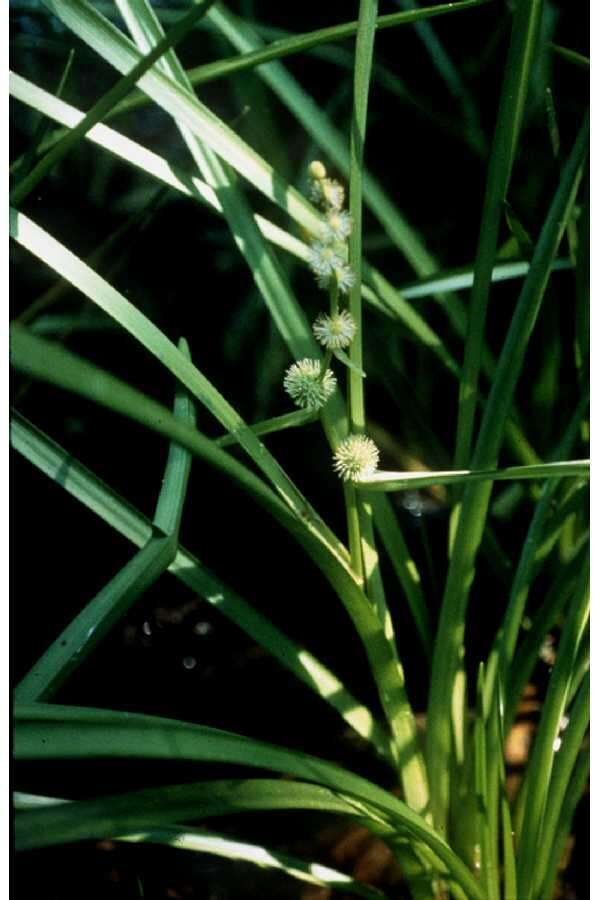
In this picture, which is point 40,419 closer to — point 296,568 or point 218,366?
point 218,366

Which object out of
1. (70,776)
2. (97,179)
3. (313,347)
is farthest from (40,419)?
(313,347)

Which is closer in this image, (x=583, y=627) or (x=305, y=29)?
(x=583, y=627)

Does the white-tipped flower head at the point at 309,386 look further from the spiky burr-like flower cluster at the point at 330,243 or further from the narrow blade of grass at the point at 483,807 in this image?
the narrow blade of grass at the point at 483,807

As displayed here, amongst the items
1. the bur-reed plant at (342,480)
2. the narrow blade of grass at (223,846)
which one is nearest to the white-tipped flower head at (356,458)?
the bur-reed plant at (342,480)

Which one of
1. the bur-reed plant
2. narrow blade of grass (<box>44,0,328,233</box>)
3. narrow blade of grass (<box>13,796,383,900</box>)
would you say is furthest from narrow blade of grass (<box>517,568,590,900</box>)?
narrow blade of grass (<box>44,0,328,233</box>)

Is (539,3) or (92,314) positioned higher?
(92,314)

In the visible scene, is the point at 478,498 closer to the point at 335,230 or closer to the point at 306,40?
the point at 335,230
